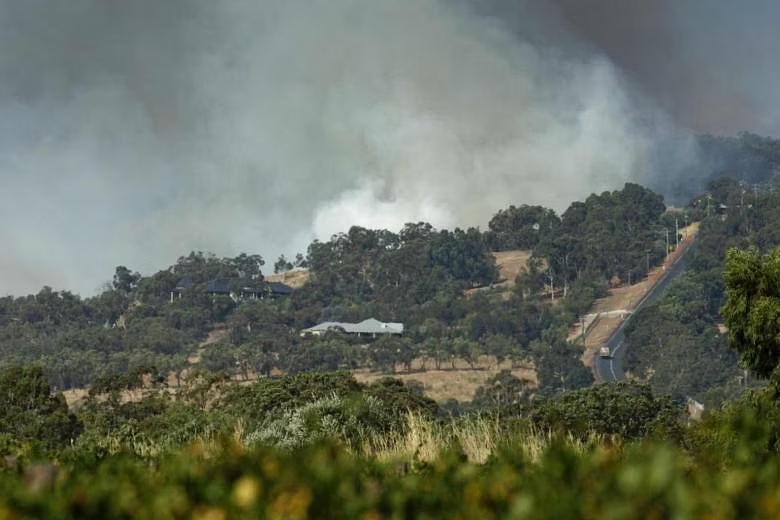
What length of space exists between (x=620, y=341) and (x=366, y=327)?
3030 centimetres

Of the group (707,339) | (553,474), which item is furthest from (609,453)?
(707,339)

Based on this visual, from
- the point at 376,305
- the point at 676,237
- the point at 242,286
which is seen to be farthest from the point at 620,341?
the point at 242,286

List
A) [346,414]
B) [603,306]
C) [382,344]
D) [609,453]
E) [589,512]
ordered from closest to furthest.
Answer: [589,512], [609,453], [346,414], [382,344], [603,306]

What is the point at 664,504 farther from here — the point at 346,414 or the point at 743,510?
the point at 346,414

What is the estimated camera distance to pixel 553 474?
529 centimetres

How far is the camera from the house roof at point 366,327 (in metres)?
140

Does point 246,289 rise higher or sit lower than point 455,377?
higher

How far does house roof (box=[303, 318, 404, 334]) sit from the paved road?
25.4 m

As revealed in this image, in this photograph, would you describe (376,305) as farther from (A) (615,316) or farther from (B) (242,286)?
(A) (615,316)

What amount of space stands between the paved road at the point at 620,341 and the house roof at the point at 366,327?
83.3 ft

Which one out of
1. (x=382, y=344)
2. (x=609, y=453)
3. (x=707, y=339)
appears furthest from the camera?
(x=382, y=344)

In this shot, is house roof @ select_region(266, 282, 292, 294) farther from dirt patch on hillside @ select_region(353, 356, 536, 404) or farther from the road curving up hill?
dirt patch on hillside @ select_region(353, 356, 536, 404)

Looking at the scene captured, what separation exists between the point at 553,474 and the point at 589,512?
0.76 m

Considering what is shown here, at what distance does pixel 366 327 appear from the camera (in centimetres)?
14300
